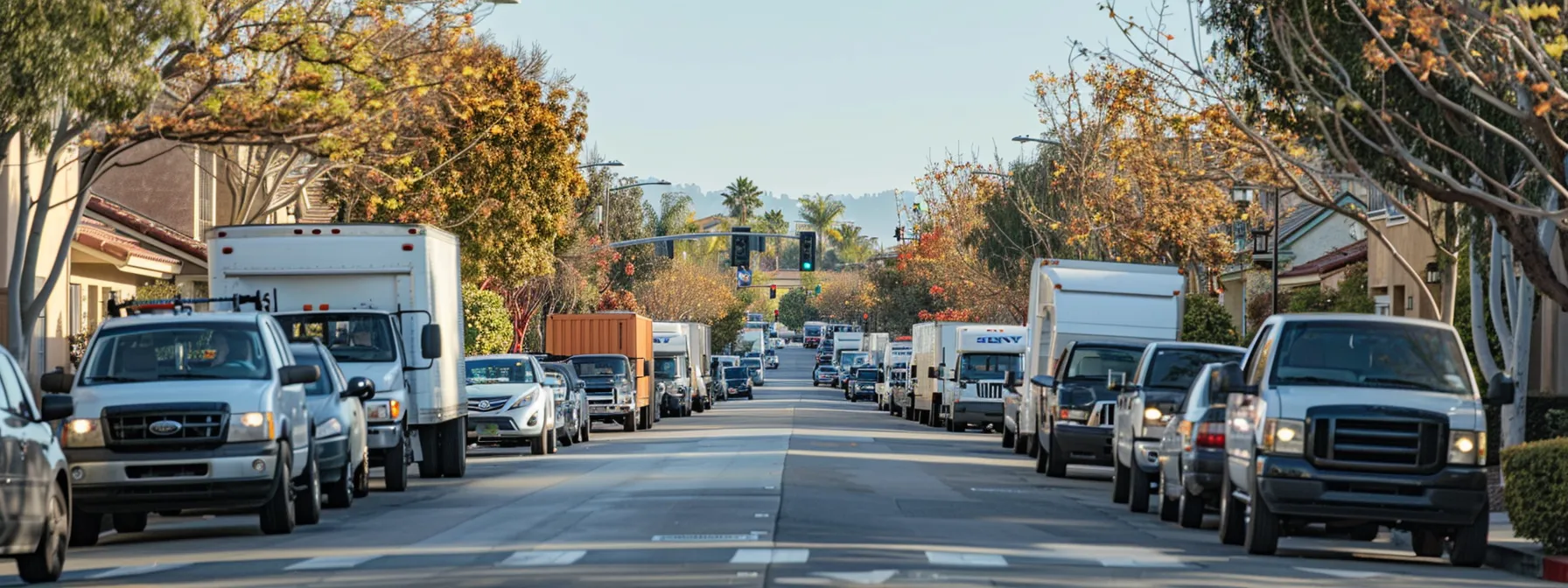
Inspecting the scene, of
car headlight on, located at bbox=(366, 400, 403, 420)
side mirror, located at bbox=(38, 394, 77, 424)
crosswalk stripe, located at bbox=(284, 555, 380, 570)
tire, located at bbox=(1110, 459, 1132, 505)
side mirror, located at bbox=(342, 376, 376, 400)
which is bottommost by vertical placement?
tire, located at bbox=(1110, 459, 1132, 505)

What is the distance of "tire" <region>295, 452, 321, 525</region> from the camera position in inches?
720

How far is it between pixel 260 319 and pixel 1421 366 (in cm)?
→ 963

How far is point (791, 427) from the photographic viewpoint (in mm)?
44031

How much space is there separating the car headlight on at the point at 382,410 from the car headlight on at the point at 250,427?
640cm

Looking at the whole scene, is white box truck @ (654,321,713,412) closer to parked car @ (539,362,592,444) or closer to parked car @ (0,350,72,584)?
parked car @ (539,362,592,444)

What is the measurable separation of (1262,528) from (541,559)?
5.45 m

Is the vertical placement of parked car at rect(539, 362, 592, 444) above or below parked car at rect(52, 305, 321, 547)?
below

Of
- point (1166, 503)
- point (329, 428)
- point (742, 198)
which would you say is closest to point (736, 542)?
point (329, 428)

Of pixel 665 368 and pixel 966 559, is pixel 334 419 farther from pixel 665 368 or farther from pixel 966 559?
pixel 665 368

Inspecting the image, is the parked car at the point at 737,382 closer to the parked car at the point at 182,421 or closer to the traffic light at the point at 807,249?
the traffic light at the point at 807,249

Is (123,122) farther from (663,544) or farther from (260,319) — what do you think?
(663,544)

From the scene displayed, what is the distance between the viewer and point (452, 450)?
86.1 feet

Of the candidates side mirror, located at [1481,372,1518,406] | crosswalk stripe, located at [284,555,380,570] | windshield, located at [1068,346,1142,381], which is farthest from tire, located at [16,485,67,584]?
Answer: windshield, located at [1068,346,1142,381]

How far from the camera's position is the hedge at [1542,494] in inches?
587
